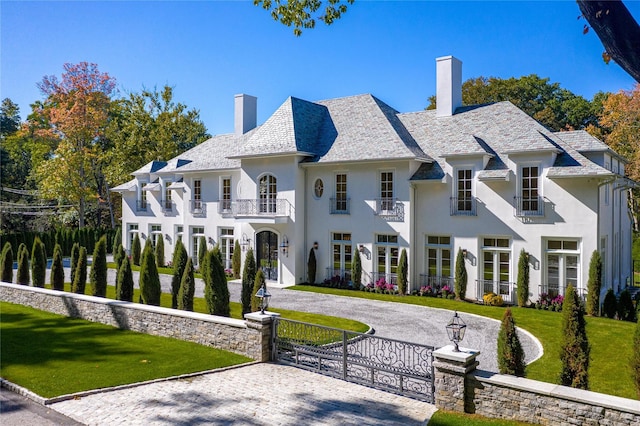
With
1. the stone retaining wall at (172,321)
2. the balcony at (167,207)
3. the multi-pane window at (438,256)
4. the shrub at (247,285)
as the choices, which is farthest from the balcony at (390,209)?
the balcony at (167,207)

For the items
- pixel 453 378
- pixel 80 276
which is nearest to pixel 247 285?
pixel 453 378

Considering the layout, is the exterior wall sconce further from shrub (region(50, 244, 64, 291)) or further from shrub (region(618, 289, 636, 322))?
shrub (region(618, 289, 636, 322))

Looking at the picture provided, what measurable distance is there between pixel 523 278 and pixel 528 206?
Answer: 2.81m

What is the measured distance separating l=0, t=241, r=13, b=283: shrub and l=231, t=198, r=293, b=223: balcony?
10173 mm

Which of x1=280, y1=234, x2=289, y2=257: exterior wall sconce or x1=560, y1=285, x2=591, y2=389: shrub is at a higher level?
x1=280, y1=234, x2=289, y2=257: exterior wall sconce

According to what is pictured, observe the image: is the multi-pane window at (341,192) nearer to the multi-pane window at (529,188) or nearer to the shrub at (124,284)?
the multi-pane window at (529,188)

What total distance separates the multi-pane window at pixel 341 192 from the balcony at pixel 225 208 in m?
7.24

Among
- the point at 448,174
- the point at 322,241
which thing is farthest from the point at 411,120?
the point at 322,241

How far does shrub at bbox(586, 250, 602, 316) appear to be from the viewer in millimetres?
17156

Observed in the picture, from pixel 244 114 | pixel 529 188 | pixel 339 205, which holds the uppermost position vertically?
pixel 244 114

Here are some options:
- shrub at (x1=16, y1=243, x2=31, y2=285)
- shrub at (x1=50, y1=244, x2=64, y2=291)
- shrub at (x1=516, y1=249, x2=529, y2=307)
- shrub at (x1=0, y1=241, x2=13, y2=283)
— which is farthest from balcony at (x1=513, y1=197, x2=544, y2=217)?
shrub at (x1=0, y1=241, x2=13, y2=283)

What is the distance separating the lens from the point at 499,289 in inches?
771

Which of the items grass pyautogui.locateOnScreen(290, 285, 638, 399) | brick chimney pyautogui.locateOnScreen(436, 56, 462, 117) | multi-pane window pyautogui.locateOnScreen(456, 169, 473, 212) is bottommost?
grass pyautogui.locateOnScreen(290, 285, 638, 399)

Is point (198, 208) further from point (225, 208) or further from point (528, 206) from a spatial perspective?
point (528, 206)
